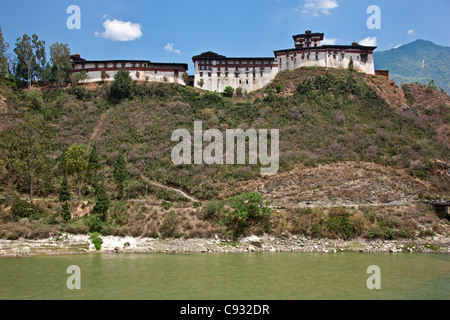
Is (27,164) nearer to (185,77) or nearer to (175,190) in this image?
(175,190)

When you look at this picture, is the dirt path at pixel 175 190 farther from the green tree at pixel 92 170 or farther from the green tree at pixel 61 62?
the green tree at pixel 61 62

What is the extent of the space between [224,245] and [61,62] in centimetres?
5874

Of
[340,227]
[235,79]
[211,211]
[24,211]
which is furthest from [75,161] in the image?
[235,79]

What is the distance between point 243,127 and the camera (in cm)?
6016

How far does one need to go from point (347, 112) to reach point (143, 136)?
121 ft

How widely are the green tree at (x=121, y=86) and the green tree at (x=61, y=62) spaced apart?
12407 millimetres

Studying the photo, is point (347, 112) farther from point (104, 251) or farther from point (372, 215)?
point (104, 251)

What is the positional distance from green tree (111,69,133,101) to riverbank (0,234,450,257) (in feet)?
132

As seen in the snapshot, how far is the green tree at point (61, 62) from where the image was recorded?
72525mm

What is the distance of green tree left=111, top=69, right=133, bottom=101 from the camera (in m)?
69.2

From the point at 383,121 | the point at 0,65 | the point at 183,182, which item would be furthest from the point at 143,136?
the point at 383,121

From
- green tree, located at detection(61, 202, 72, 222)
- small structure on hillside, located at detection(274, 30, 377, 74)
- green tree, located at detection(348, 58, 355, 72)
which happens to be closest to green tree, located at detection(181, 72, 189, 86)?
small structure on hillside, located at detection(274, 30, 377, 74)

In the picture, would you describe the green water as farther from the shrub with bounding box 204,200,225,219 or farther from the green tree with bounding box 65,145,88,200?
the green tree with bounding box 65,145,88,200
